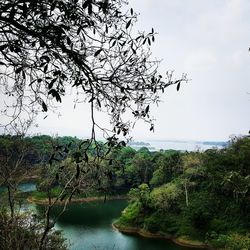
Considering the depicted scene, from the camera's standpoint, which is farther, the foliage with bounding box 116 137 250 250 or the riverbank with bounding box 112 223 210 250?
the foliage with bounding box 116 137 250 250

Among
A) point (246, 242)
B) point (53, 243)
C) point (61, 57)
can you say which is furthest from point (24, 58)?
point (246, 242)

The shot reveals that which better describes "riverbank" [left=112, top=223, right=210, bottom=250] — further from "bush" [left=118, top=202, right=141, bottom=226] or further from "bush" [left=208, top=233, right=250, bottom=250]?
"bush" [left=208, top=233, right=250, bottom=250]

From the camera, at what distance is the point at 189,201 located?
24.2 meters

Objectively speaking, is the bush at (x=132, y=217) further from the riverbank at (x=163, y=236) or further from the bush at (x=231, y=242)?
the bush at (x=231, y=242)

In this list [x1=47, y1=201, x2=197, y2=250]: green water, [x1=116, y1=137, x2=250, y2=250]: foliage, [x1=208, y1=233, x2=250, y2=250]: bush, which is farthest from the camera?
[x1=116, y1=137, x2=250, y2=250]: foliage

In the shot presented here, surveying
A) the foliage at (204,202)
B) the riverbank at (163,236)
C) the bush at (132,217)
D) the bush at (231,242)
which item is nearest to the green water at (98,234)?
the riverbank at (163,236)

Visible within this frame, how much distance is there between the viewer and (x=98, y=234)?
22.0 meters

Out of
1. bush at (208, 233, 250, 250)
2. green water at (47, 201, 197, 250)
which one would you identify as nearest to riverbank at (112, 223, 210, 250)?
green water at (47, 201, 197, 250)

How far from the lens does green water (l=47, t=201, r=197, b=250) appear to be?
19688 mm

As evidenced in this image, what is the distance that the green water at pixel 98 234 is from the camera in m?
19.7

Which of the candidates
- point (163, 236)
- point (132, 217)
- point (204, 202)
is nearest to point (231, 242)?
point (163, 236)

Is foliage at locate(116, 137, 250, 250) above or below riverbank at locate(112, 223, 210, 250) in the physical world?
above

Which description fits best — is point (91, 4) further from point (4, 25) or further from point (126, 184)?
point (126, 184)

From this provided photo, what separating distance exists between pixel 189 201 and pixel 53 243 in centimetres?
1402
